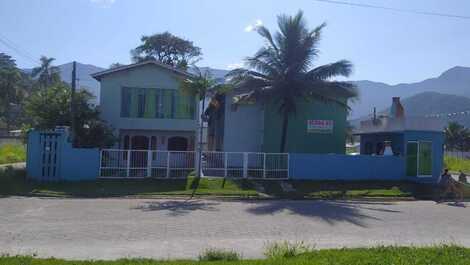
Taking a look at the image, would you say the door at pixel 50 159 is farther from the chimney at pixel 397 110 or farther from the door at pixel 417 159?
the chimney at pixel 397 110

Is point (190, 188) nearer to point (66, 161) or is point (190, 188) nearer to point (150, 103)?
point (66, 161)

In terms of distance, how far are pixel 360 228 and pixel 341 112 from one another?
17860mm

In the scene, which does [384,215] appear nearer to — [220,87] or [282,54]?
[220,87]

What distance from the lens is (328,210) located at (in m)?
16.0

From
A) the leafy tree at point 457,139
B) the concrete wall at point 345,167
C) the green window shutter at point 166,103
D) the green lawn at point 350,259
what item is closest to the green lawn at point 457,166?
the concrete wall at point 345,167

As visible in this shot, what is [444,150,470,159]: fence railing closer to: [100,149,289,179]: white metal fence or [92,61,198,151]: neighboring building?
[92,61,198,151]: neighboring building

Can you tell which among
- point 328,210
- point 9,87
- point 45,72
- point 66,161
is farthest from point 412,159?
point 45,72

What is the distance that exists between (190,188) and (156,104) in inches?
347

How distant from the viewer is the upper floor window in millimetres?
28719

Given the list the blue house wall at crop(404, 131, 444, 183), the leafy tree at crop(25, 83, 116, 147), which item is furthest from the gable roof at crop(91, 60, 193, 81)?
the blue house wall at crop(404, 131, 444, 183)

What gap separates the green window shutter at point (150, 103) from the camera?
28750mm

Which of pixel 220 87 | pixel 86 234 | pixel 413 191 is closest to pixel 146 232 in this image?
pixel 86 234

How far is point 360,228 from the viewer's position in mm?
12562

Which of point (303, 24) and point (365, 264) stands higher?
point (303, 24)
